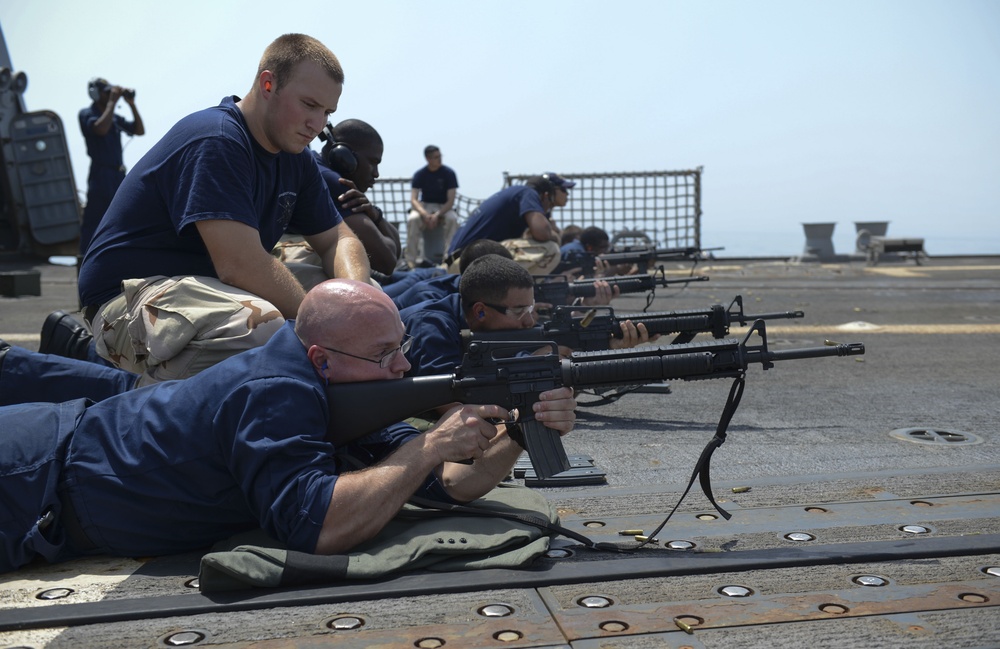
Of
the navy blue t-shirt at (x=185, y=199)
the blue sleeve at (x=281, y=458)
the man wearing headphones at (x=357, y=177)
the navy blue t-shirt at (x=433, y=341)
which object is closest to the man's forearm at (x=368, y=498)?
the blue sleeve at (x=281, y=458)

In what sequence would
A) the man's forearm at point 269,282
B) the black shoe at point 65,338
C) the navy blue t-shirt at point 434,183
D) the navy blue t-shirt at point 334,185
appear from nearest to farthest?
the man's forearm at point 269,282, the black shoe at point 65,338, the navy blue t-shirt at point 334,185, the navy blue t-shirt at point 434,183

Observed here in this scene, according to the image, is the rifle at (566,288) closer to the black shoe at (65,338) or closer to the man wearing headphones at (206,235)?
the black shoe at (65,338)

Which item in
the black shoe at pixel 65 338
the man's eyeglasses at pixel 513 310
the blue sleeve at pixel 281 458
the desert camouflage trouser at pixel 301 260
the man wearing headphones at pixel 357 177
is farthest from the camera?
the man wearing headphones at pixel 357 177

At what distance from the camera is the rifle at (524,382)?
2.76 m

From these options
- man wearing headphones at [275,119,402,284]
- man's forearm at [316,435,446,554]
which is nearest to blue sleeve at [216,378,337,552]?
man's forearm at [316,435,446,554]

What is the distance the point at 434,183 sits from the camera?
12.5 m

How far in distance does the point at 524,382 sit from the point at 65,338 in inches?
105

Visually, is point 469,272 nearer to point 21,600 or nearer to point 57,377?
point 57,377

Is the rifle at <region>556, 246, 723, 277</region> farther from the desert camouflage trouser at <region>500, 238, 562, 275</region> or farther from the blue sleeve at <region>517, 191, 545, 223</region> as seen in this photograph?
the blue sleeve at <region>517, 191, 545, 223</region>

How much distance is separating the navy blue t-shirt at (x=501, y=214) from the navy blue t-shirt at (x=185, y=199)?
4.63 metres

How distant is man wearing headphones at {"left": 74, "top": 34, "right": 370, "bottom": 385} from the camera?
3342 millimetres

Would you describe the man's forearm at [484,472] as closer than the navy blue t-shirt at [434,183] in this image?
Yes

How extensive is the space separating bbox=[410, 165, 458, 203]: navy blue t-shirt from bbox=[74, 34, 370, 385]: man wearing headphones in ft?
28.5

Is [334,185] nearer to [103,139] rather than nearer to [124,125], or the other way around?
[103,139]
